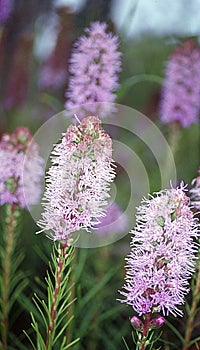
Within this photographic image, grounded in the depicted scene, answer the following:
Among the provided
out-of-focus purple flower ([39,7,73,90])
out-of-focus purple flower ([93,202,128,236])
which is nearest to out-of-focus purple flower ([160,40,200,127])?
out-of-focus purple flower ([93,202,128,236])

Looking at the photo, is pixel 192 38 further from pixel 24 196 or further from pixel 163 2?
pixel 24 196

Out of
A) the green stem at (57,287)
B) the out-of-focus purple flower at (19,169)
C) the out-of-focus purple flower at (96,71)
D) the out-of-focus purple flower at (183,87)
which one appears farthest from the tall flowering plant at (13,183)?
the out-of-focus purple flower at (183,87)

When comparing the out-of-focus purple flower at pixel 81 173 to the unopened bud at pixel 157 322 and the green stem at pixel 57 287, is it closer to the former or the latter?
the green stem at pixel 57 287

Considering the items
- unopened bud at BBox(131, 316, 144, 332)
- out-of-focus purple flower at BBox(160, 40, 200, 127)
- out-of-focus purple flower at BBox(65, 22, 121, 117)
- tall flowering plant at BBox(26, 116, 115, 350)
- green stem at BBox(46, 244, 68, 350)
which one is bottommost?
A: unopened bud at BBox(131, 316, 144, 332)

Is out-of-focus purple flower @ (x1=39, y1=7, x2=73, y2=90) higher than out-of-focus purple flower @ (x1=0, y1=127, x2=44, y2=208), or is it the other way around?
out-of-focus purple flower @ (x1=39, y1=7, x2=73, y2=90)

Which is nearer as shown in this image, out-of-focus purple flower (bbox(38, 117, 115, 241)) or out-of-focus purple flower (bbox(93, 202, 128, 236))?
out-of-focus purple flower (bbox(38, 117, 115, 241))

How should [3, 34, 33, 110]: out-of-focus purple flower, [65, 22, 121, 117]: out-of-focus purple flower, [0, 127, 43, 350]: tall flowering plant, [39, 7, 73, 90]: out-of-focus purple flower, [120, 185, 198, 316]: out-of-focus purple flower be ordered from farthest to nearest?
[39, 7, 73, 90]: out-of-focus purple flower → [3, 34, 33, 110]: out-of-focus purple flower → [65, 22, 121, 117]: out-of-focus purple flower → [0, 127, 43, 350]: tall flowering plant → [120, 185, 198, 316]: out-of-focus purple flower

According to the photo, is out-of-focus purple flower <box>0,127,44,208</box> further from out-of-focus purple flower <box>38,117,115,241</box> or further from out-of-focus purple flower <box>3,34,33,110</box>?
out-of-focus purple flower <box>3,34,33,110</box>

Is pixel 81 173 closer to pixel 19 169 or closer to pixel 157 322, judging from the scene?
pixel 157 322
